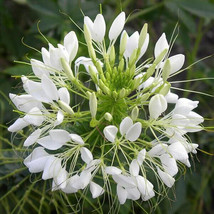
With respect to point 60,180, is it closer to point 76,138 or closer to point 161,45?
point 76,138

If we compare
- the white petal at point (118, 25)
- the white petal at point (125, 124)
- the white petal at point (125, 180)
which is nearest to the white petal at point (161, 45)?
the white petal at point (118, 25)

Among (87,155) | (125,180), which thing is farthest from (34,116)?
(125,180)

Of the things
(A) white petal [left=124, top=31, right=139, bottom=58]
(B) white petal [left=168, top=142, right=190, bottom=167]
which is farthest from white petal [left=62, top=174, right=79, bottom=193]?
(A) white petal [left=124, top=31, right=139, bottom=58]

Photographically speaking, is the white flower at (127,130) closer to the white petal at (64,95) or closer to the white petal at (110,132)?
the white petal at (110,132)

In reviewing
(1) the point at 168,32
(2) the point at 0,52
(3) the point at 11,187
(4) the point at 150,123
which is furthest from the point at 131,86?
(2) the point at 0,52

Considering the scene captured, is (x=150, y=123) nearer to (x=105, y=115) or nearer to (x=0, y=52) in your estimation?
(x=105, y=115)

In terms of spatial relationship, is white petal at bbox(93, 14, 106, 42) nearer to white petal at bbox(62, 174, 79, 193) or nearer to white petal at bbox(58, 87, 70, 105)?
white petal at bbox(58, 87, 70, 105)

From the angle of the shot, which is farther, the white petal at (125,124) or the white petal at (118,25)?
the white petal at (118,25)
